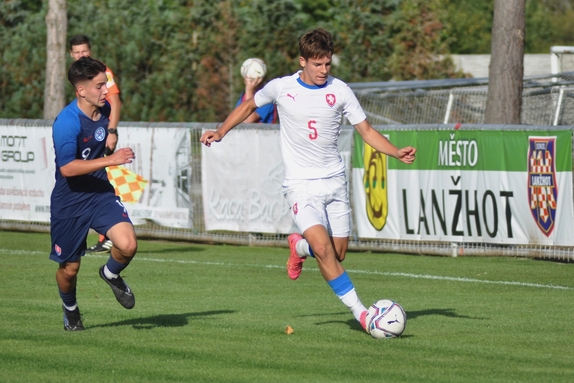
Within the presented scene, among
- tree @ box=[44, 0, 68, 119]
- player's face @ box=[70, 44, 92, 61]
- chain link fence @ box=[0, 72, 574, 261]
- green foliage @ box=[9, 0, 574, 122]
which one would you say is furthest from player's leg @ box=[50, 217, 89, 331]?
green foliage @ box=[9, 0, 574, 122]

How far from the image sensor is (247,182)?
16.1 metres

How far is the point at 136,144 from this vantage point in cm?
1691

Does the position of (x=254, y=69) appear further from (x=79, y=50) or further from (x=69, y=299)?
(x=69, y=299)

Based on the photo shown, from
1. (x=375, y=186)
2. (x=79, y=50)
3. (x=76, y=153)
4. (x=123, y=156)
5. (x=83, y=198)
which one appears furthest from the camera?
(x=375, y=186)

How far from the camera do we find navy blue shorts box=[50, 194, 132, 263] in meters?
8.15

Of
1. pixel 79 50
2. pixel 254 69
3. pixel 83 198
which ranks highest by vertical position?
pixel 79 50

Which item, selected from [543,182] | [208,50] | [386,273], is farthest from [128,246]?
[208,50]

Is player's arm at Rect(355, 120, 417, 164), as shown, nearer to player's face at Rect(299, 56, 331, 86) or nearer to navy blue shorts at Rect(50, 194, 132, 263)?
player's face at Rect(299, 56, 331, 86)

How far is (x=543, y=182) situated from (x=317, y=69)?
6.09m

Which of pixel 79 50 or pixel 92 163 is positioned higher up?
pixel 79 50

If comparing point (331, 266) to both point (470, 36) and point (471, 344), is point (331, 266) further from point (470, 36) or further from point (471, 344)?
point (470, 36)

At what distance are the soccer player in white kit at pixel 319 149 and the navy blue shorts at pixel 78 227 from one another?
34.7 inches

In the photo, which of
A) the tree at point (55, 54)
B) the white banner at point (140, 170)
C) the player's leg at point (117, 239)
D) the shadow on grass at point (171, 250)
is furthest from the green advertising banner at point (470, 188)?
the tree at point (55, 54)

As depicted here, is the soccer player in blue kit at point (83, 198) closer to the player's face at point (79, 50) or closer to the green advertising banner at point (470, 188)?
the player's face at point (79, 50)
